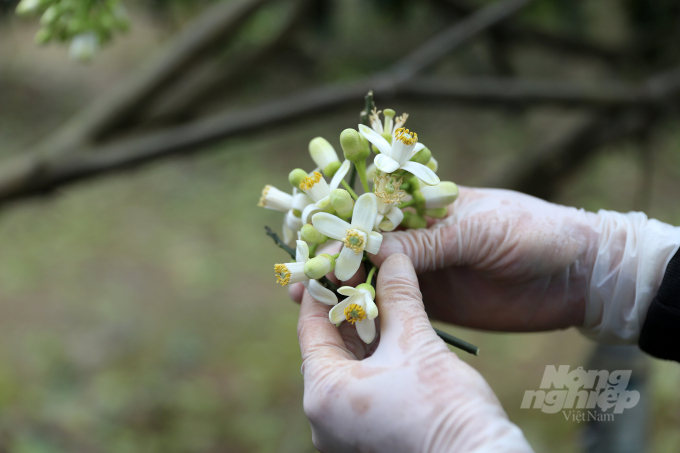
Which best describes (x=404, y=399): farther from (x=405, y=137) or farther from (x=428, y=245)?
(x=405, y=137)

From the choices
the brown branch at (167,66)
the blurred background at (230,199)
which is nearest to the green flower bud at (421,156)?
the blurred background at (230,199)

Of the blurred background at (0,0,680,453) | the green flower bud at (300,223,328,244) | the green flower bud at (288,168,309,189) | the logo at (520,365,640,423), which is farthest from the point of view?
the blurred background at (0,0,680,453)

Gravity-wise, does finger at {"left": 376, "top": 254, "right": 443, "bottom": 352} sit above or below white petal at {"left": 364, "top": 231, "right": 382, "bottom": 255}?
below

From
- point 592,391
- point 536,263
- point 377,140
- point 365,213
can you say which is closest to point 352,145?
point 377,140

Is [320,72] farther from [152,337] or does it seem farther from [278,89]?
[152,337]

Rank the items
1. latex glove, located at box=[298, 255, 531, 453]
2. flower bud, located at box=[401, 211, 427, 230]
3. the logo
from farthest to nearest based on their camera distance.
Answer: the logo → flower bud, located at box=[401, 211, 427, 230] → latex glove, located at box=[298, 255, 531, 453]

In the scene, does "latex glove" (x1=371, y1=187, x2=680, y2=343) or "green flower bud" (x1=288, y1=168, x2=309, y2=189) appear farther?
"latex glove" (x1=371, y1=187, x2=680, y2=343)

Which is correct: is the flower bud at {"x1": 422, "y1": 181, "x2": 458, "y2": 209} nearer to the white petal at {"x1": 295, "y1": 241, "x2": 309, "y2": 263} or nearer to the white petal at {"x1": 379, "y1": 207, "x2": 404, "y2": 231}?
the white petal at {"x1": 379, "y1": 207, "x2": 404, "y2": 231}

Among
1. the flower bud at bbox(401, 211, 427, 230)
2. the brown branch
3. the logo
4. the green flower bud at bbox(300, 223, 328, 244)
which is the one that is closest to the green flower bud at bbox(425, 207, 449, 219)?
the flower bud at bbox(401, 211, 427, 230)
